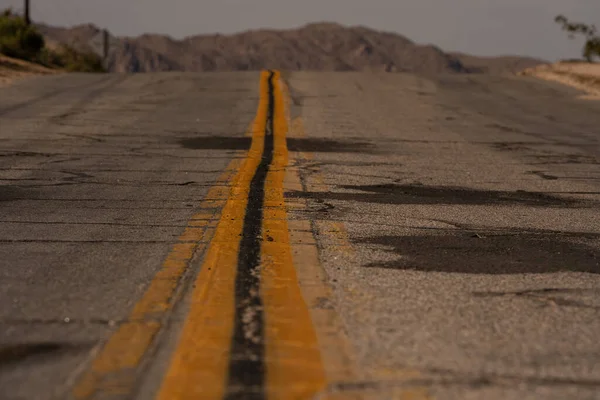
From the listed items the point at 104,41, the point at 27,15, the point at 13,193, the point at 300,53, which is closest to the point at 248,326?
the point at 13,193

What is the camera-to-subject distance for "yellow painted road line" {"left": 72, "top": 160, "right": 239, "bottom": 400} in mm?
2988

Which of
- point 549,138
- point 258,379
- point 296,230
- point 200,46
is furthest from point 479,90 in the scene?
point 200,46

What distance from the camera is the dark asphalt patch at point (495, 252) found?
491 cm

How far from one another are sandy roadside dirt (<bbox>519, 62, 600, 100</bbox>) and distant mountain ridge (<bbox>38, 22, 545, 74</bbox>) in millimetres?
100635

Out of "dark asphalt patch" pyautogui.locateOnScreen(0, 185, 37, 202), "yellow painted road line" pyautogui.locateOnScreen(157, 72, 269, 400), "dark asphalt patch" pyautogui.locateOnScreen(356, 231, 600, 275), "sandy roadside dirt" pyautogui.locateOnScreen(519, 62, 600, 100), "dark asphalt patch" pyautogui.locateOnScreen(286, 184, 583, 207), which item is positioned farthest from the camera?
"sandy roadside dirt" pyautogui.locateOnScreen(519, 62, 600, 100)

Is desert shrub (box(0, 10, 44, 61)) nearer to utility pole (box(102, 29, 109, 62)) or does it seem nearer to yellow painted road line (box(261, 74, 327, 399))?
utility pole (box(102, 29, 109, 62))

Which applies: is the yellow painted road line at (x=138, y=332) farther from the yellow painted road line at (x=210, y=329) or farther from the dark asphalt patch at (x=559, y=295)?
the dark asphalt patch at (x=559, y=295)

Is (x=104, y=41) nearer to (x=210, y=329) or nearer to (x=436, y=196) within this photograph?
(x=436, y=196)

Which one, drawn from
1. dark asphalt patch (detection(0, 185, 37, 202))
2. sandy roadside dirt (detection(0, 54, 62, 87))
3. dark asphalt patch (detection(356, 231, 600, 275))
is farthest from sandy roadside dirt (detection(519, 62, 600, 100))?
dark asphalt patch (detection(356, 231, 600, 275))

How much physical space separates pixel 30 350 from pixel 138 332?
1.24 ft

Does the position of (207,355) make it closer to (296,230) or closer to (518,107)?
(296,230)

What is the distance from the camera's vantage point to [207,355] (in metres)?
3.27

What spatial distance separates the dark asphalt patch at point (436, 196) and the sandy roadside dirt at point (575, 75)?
1336 cm

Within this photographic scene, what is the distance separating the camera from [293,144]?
1143 centimetres
